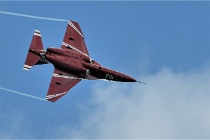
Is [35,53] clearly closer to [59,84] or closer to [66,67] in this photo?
[66,67]

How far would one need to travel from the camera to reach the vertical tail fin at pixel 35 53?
9875cm

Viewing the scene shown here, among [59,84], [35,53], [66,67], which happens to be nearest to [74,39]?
→ [66,67]

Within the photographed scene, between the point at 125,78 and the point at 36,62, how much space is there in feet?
45.7

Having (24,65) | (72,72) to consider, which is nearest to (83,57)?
(72,72)

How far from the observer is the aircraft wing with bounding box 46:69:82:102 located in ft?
316

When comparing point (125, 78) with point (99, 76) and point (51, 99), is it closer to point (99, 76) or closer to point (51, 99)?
point (99, 76)

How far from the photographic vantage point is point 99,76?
98.9 metres

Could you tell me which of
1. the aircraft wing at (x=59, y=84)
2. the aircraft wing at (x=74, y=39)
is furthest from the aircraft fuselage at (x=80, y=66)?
the aircraft wing at (x=74, y=39)

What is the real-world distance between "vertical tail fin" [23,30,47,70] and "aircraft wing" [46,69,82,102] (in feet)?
10.5

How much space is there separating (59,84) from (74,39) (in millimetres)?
9215

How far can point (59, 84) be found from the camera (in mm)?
98062

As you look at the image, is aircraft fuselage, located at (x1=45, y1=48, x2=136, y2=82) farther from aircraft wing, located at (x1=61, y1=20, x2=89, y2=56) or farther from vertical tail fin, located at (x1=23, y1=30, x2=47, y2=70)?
aircraft wing, located at (x1=61, y1=20, x2=89, y2=56)

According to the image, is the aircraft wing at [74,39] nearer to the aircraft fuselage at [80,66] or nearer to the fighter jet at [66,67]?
the fighter jet at [66,67]

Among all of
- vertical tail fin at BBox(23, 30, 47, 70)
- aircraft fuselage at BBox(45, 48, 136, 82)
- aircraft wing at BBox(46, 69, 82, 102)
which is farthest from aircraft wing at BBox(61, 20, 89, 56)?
aircraft wing at BBox(46, 69, 82, 102)
